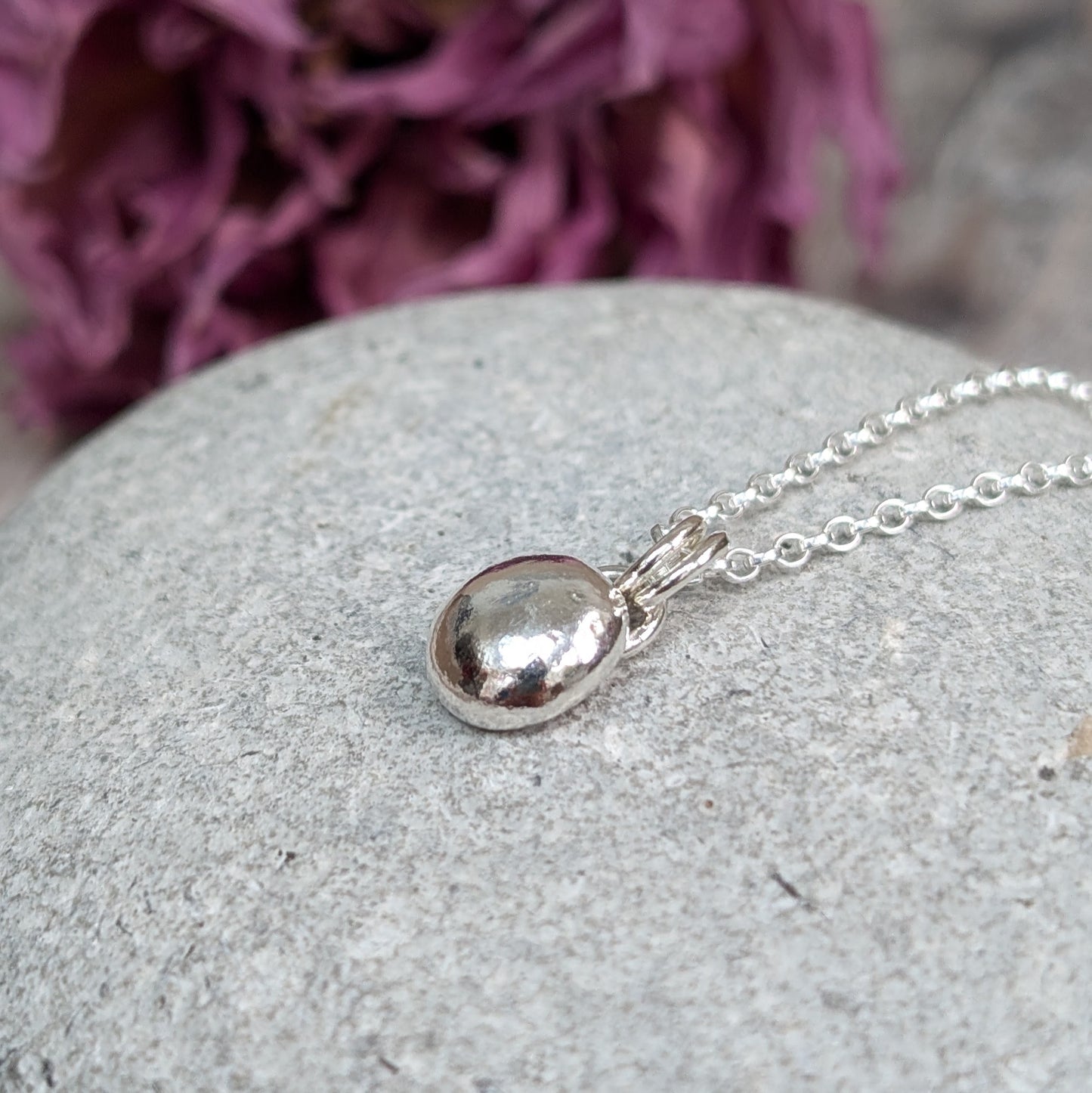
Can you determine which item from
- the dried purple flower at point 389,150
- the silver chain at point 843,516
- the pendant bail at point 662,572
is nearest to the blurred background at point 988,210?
the dried purple flower at point 389,150

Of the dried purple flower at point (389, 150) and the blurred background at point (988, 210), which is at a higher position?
the dried purple flower at point (389, 150)

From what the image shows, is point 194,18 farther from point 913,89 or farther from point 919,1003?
point 913,89

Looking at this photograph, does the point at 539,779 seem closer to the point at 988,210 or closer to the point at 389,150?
the point at 389,150

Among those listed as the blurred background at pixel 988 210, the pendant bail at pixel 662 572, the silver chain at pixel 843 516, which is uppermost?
the pendant bail at pixel 662 572

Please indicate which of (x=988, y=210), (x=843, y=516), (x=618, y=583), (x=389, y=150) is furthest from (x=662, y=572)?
(x=988, y=210)

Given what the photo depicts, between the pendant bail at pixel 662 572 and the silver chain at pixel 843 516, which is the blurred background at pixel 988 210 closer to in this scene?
the silver chain at pixel 843 516

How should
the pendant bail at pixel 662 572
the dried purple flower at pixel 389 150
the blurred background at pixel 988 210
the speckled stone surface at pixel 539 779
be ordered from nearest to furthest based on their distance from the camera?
the speckled stone surface at pixel 539 779, the pendant bail at pixel 662 572, the dried purple flower at pixel 389 150, the blurred background at pixel 988 210
